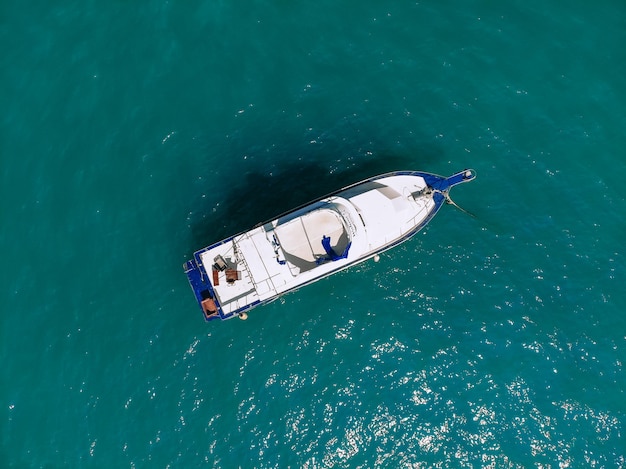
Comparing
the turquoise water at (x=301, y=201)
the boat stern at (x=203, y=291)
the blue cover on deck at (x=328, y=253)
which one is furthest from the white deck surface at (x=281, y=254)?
the turquoise water at (x=301, y=201)

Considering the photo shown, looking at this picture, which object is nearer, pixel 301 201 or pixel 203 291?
pixel 203 291

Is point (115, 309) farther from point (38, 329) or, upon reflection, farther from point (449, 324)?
point (449, 324)

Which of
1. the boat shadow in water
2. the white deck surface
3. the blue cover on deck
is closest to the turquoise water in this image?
the boat shadow in water

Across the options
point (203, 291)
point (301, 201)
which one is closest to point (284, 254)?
point (301, 201)

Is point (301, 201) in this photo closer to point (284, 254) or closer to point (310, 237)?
point (310, 237)

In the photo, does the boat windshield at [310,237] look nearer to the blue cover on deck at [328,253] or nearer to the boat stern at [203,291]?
the blue cover on deck at [328,253]

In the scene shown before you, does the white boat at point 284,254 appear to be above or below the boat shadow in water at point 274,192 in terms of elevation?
below
